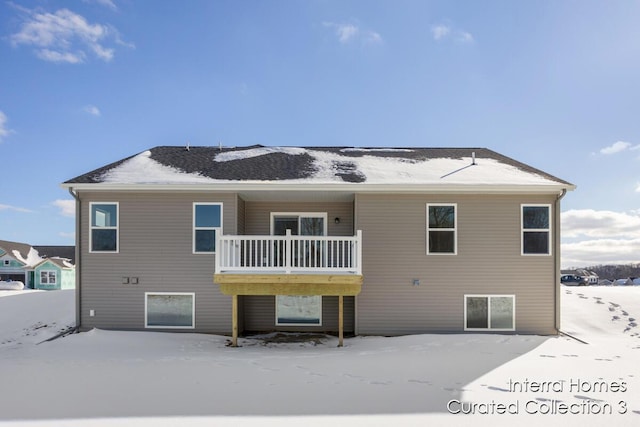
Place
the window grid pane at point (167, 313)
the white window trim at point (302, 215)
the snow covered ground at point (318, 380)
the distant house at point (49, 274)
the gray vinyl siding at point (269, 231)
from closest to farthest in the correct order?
the snow covered ground at point (318, 380) < the window grid pane at point (167, 313) < the gray vinyl siding at point (269, 231) < the white window trim at point (302, 215) < the distant house at point (49, 274)

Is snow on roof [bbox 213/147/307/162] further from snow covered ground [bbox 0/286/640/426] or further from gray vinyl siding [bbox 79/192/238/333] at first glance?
snow covered ground [bbox 0/286/640/426]

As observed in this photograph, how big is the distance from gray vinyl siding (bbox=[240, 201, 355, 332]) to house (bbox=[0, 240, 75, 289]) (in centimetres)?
3299

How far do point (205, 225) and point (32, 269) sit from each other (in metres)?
36.2

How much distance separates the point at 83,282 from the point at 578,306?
52.7 ft

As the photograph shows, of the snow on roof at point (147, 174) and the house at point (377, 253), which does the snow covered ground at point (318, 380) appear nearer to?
the house at point (377, 253)

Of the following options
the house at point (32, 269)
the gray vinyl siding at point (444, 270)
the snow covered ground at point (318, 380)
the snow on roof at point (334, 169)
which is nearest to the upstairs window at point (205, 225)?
the snow on roof at point (334, 169)

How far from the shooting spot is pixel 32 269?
37281 millimetres

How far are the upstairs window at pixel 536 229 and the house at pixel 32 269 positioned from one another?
39.3 meters

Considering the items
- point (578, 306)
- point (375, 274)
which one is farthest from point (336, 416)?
point (578, 306)

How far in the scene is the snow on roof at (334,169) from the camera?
36.2 ft

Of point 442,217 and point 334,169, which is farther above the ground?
point 334,169

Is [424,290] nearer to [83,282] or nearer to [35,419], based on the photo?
[35,419]

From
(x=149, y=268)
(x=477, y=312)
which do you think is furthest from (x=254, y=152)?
(x=477, y=312)

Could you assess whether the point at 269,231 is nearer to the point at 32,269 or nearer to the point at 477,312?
the point at 477,312
